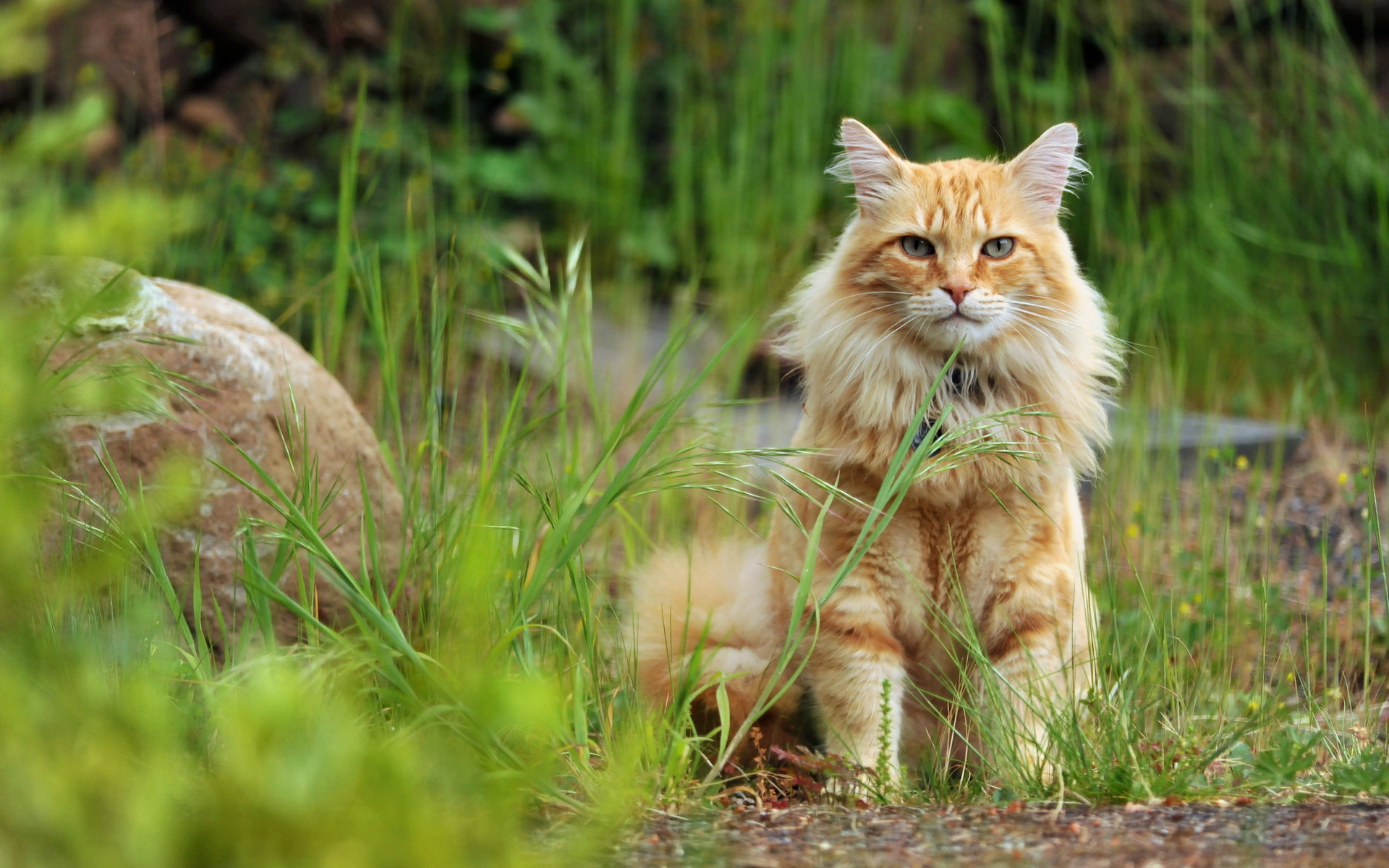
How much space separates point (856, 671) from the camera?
7.09ft

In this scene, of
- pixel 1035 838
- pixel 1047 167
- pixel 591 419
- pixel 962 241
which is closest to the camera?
pixel 1035 838

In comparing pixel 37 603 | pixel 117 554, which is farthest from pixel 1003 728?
pixel 37 603

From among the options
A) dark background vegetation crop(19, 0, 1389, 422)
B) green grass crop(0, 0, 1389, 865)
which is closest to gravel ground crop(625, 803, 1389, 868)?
green grass crop(0, 0, 1389, 865)

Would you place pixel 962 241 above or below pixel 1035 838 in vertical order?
above

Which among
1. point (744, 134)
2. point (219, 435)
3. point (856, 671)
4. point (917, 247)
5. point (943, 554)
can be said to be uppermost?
A: point (744, 134)

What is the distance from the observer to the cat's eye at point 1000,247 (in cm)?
226

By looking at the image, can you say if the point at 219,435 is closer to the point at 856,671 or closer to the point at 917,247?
the point at 856,671

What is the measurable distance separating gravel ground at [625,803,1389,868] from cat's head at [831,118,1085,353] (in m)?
0.90

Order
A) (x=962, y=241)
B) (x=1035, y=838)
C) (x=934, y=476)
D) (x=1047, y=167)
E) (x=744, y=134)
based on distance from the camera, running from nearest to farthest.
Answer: (x=1035, y=838)
(x=934, y=476)
(x=962, y=241)
(x=1047, y=167)
(x=744, y=134)

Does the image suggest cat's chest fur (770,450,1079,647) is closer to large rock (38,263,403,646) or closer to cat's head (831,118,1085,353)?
cat's head (831,118,1085,353)

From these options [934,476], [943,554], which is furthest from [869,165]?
[943,554]

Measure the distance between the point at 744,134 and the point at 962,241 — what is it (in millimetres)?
2398

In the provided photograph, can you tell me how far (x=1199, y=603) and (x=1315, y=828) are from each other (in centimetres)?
140

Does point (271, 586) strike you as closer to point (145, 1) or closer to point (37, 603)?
point (37, 603)
